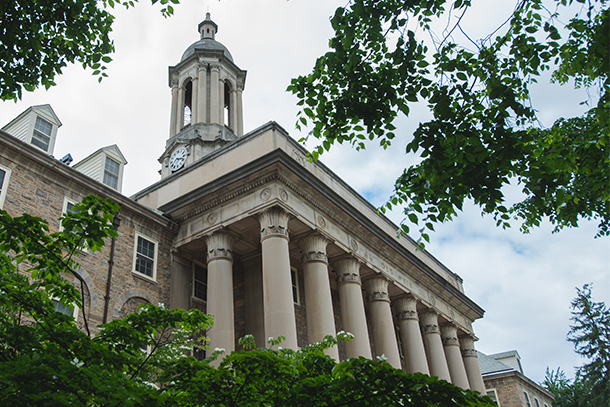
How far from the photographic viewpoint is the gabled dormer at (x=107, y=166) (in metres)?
21.9

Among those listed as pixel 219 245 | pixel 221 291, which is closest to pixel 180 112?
pixel 219 245

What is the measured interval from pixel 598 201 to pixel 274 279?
10060 millimetres

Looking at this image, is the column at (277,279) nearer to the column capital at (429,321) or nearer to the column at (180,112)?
the column capital at (429,321)

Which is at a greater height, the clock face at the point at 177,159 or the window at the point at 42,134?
the clock face at the point at 177,159

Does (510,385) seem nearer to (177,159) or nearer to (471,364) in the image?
(471,364)

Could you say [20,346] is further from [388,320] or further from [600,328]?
[600,328]

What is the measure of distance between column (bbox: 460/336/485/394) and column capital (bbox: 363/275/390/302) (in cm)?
1298

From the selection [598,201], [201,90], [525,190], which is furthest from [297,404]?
[201,90]

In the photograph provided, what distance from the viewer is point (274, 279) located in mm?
17969

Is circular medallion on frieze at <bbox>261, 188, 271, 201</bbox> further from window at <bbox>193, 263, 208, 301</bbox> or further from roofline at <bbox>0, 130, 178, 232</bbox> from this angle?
window at <bbox>193, 263, 208, 301</bbox>

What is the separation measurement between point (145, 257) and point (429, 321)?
17.2 metres

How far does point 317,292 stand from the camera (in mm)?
19531

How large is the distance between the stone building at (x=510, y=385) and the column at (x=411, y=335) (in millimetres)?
21232

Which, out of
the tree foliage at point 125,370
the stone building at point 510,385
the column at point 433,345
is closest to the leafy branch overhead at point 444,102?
the tree foliage at point 125,370
